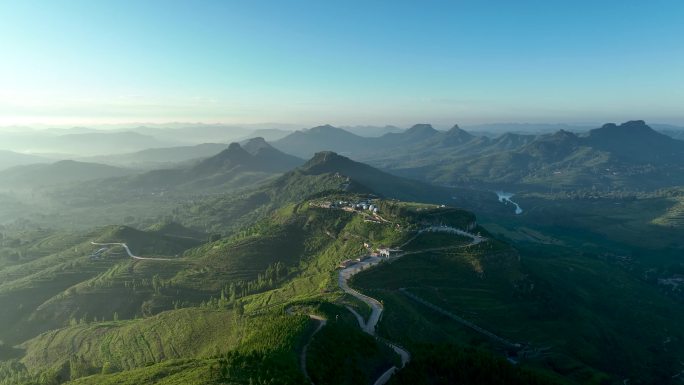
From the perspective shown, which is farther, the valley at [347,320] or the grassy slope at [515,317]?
the grassy slope at [515,317]

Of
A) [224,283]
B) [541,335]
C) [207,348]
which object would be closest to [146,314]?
[224,283]

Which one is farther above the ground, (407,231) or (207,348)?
(407,231)

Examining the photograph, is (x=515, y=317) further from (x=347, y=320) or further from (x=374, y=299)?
(x=347, y=320)

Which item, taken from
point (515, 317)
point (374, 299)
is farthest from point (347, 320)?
point (515, 317)

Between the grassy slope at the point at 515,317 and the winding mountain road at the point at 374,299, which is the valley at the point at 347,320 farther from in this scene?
the winding mountain road at the point at 374,299

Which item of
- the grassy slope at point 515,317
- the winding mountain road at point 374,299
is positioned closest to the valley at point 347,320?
the grassy slope at point 515,317

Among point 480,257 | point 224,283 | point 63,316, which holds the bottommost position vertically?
point 63,316

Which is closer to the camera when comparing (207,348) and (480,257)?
(207,348)

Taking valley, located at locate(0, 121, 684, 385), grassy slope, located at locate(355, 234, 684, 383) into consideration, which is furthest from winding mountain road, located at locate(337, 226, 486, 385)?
grassy slope, located at locate(355, 234, 684, 383)

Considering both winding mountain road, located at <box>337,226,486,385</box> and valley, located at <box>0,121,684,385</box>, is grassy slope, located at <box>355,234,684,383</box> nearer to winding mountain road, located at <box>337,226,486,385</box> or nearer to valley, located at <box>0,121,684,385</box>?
valley, located at <box>0,121,684,385</box>

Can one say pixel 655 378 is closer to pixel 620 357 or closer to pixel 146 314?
pixel 620 357

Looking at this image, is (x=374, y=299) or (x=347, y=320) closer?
(x=347, y=320)
